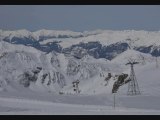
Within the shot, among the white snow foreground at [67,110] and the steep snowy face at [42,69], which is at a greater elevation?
the steep snowy face at [42,69]

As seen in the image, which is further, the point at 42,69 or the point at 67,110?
the point at 42,69

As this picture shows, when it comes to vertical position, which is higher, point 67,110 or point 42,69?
point 42,69

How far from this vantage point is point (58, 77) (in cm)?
13475

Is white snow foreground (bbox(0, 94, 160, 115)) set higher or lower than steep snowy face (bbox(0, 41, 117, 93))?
lower

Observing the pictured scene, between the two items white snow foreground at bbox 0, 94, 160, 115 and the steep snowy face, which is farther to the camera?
the steep snowy face

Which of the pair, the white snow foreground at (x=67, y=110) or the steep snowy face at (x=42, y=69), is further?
the steep snowy face at (x=42, y=69)

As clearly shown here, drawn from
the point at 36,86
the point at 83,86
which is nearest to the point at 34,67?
the point at 36,86
